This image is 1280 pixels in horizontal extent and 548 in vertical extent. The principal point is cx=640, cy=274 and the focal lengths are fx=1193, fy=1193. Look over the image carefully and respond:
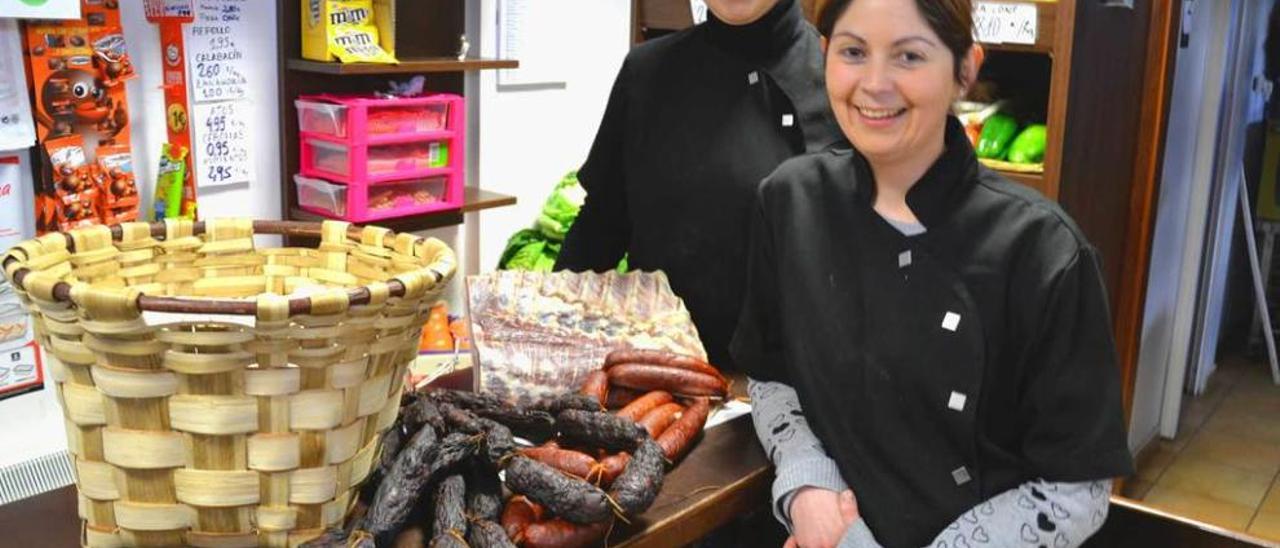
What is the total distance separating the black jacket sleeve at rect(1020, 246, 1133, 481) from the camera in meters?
1.44

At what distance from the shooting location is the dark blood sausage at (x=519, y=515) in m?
1.35

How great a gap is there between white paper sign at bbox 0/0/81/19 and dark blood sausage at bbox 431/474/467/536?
1813mm

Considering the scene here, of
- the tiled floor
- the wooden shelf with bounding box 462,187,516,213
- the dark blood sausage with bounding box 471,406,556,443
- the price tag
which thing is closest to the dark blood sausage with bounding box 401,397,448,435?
the dark blood sausage with bounding box 471,406,556,443

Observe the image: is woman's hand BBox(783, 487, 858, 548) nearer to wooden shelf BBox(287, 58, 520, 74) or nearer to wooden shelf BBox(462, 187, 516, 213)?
wooden shelf BBox(287, 58, 520, 74)

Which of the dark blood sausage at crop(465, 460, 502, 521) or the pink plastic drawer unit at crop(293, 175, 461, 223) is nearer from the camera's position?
the dark blood sausage at crop(465, 460, 502, 521)

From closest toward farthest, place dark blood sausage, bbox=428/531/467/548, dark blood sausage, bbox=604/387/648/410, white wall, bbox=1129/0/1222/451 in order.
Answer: dark blood sausage, bbox=428/531/467/548 → dark blood sausage, bbox=604/387/648/410 → white wall, bbox=1129/0/1222/451

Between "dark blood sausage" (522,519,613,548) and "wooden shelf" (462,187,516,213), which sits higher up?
"wooden shelf" (462,187,516,213)

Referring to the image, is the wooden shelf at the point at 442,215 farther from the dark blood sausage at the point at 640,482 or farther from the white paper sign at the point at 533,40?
the dark blood sausage at the point at 640,482

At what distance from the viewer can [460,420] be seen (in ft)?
4.87

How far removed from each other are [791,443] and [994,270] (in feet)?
1.21

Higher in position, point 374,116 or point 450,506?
point 374,116

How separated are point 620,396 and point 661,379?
0.06 meters

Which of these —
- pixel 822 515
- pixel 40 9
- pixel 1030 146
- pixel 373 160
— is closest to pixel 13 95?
pixel 40 9

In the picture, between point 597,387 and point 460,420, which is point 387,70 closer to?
point 597,387
